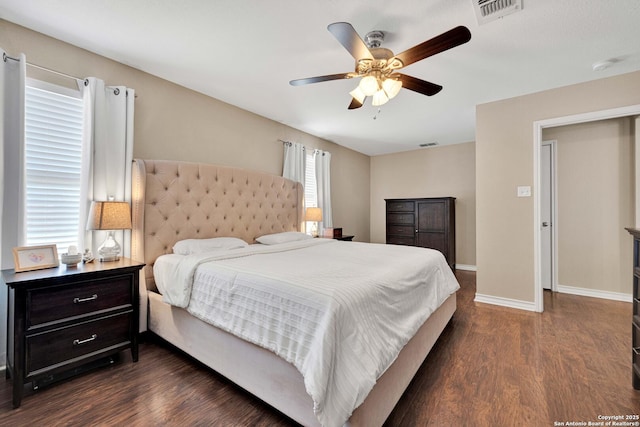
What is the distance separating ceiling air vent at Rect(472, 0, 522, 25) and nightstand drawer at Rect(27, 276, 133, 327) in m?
3.07

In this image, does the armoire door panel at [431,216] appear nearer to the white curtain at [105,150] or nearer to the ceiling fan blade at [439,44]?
the ceiling fan blade at [439,44]

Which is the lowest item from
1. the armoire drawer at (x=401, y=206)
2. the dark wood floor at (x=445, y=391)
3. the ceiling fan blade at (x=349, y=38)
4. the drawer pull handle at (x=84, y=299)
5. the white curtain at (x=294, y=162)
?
the dark wood floor at (x=445, y=391)

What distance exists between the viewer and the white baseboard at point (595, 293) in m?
3.46

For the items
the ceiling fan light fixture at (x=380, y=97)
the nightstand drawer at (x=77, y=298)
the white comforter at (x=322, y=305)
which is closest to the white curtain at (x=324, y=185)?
the white comforter at (x=322, y=305)

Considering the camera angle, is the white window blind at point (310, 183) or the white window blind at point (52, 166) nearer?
the white window blind at point (52, 166)

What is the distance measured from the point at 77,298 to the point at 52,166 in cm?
108

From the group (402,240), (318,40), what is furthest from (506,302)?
(318,40)

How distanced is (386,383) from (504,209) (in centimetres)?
286

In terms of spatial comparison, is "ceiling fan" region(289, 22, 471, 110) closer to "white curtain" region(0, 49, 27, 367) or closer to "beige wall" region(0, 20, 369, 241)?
"beige wall" region(0, 20, 369, 241)

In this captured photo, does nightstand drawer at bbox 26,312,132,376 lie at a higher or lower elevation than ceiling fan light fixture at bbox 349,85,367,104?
lower

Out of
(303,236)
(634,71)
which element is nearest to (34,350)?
(303,236)

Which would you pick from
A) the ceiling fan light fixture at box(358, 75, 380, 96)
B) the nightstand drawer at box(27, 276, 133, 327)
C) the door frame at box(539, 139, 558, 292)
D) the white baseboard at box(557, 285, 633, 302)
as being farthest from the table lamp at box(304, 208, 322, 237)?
the white baseboard at box(557, 285, 633, 302)

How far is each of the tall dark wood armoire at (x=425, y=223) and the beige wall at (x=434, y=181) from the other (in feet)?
0.94

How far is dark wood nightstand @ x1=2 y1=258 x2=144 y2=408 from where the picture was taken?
63.1 inches
